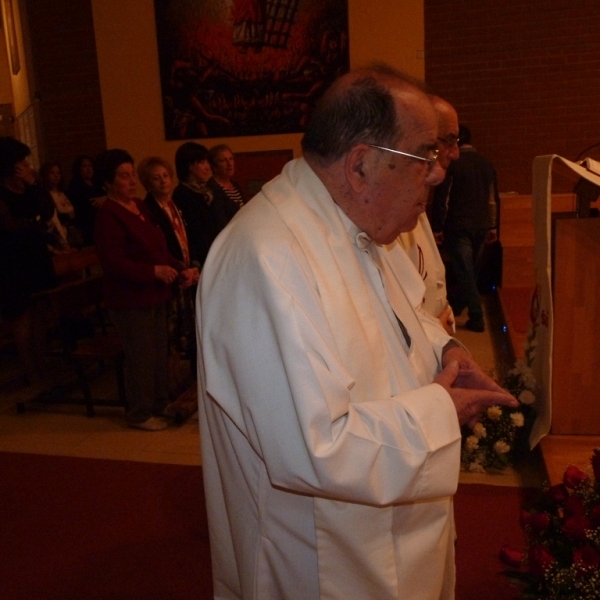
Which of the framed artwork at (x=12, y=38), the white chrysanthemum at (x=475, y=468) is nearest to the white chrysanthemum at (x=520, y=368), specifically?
the white chrysanthemum at (x=475, y=468)

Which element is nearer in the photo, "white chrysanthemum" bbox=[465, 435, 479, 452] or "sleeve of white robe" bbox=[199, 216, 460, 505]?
"sleeve of white robe" bbox=[199, 216, 460, 505]

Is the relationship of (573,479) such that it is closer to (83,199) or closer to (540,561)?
(540,561)

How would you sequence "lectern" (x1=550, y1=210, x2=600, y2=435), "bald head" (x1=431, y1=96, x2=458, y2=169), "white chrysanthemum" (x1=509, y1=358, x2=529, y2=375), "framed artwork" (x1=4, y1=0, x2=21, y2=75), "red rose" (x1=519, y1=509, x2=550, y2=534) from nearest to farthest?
"red rose" (x1=519, y1=509, x2=550, y2=534) < "bald head" (x1=431, y1=96, x2=458, y2=169) < "lectern" (x1=550, y1=210, x2=600, y2=435) < "white chrysanthemum" (x1=509, y1=358, x2=529, y2=375) < "framed artwork" (x1=4, y1=0, x2=21, y2=75)

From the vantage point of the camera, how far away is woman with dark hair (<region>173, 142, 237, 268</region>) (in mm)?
4629

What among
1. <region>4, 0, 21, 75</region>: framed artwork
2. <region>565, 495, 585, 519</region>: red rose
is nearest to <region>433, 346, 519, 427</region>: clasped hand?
<region>565, 495, 585, 519</region>: red rose

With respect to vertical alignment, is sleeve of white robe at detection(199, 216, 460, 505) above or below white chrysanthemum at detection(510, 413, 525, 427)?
above

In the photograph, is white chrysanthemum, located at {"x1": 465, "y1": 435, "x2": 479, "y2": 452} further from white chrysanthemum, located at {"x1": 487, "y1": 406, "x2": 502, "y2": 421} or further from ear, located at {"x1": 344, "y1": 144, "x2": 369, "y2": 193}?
ear, located at {"x1": 344, "y1": 144, "x2": 369, "y2": 193}

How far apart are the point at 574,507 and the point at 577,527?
0.06m

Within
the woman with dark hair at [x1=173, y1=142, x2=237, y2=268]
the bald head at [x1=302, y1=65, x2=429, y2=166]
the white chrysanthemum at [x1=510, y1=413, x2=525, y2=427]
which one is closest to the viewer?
the bald head at [x1=302, y1=65, x2=429, y2=166]

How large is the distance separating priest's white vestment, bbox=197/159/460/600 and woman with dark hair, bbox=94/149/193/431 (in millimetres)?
2371

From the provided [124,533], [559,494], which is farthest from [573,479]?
[124,533]

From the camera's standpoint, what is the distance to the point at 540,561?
62.1 inches

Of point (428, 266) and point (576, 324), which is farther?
point (576, 324)

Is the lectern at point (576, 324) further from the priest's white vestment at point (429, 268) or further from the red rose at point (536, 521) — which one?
the red rose at point (536, 521)
